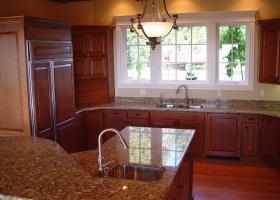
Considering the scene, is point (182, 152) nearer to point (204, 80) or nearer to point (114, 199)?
point (114, 199)

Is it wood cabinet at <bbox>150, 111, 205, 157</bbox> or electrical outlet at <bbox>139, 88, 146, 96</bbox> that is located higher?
electrical outlet at <bbox>139, 88, 146, 96</bbox>

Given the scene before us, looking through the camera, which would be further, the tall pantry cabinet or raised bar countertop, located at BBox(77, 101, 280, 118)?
raised bar countertop, located at BBox(77, 101, 280, 118)

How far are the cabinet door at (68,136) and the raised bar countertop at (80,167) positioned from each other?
1.46 meters

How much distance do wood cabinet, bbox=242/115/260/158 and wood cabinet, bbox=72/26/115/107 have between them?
2.45 metres

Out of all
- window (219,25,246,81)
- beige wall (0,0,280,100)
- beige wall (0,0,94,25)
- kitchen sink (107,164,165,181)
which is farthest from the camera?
window (219,25,246,81)

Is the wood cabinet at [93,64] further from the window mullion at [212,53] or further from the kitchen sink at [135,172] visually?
the kitchen sink at [135,172]

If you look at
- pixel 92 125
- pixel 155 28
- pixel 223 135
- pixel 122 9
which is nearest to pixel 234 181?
pixel 223 135

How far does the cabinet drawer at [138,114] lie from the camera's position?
534cm

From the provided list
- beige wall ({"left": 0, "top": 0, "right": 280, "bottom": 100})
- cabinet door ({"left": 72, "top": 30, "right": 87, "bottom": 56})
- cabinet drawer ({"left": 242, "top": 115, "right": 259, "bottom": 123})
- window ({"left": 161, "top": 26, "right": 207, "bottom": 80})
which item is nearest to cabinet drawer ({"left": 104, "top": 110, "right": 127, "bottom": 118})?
beige wall ({"left": 0, "top": 0, "right": 280, "bottom": 100})

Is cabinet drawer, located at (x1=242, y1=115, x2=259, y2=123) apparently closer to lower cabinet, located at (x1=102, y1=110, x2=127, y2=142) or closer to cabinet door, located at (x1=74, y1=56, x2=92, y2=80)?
lower cabinet, located at (x1=102, y1=110, x2=127, y2=142)

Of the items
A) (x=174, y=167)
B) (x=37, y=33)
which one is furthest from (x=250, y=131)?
(x=37, y=33)

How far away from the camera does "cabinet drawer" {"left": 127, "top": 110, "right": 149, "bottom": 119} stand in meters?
5.34

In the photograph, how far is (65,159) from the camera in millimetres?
2285

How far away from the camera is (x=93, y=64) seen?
5617 millimetres
